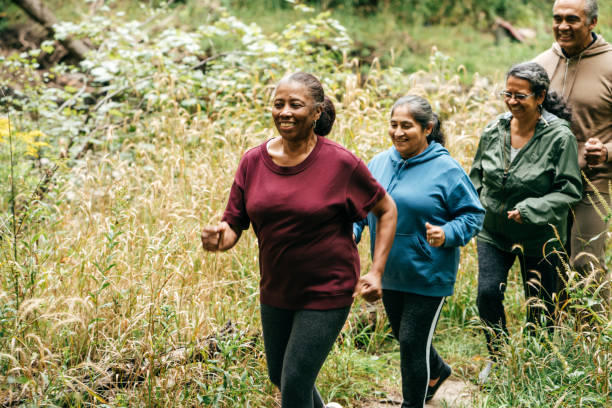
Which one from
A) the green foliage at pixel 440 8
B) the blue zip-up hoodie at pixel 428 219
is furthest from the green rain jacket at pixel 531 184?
the green foliage at pixel 440 8

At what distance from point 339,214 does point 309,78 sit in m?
0.65

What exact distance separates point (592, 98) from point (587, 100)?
0.11ft

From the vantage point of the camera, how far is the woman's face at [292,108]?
9.24 ft

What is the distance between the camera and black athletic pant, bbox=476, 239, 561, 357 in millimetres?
4023

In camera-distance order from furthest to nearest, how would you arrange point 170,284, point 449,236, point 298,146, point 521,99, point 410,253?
1. point 170,284
2. point 521,99
3. point 410,253
4. point 449,236
5. point 298,146

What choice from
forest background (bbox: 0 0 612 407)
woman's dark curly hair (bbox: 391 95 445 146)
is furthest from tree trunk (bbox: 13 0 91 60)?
woman's dark curly hair (bbox: 391 95 445 146)

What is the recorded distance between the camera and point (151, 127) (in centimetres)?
661

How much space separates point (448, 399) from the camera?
4.09 metres

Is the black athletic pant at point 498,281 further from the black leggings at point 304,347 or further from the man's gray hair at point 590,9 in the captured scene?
the man's gray hair at point 590,9

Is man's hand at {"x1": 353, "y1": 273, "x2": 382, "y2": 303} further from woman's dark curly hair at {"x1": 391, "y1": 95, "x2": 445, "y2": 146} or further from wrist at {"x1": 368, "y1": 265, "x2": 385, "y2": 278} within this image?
woman's dark curly hair at {"x1": 391, "y1": 95, "x2": 445, "y2": 146}

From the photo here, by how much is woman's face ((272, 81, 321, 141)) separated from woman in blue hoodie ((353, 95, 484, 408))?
34.6 inches

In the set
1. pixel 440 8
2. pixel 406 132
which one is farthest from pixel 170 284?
pixel 440 8

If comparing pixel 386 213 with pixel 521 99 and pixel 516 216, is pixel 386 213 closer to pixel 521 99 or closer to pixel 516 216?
pixel 516 216

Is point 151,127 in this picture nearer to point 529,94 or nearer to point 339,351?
point 339,351
